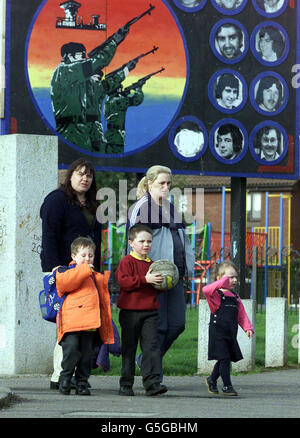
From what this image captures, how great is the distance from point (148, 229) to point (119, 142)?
13.9 feet

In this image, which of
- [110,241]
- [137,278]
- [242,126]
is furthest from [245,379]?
[110,241]

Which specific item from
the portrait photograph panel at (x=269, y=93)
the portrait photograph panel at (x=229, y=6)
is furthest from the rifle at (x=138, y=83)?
the portrait photograph panel at (x=269, y=93)

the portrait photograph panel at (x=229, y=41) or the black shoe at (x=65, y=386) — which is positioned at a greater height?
the portrait photograph panel at (x=229, y=41)

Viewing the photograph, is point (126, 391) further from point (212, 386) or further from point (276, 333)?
point (276, 333)

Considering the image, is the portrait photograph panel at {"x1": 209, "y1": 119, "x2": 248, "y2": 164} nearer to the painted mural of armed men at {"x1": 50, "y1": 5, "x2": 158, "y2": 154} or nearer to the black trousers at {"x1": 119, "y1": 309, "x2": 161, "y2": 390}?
the painted mural of armed men at {"x1": 50, "y1": 5, "x2": 158, "y2": 154}

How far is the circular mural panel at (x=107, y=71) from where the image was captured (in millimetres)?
12875

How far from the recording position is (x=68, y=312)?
9.06 metres

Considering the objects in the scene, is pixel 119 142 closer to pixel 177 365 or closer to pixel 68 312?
pixel 177 365

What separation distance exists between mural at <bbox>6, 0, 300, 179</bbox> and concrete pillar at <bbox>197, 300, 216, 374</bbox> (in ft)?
7.27

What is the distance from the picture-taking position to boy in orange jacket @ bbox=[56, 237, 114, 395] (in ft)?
29.6

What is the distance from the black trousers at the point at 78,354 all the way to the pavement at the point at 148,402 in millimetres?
174

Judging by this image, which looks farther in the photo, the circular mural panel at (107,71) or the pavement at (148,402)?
the circular mural panel at (107,71)

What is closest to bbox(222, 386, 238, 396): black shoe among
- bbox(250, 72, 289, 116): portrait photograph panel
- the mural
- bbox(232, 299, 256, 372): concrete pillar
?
bbox(232, 299, 256, 372): concrete pillar

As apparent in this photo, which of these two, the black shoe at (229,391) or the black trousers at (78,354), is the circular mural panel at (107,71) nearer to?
the black trousers at (78,354)
